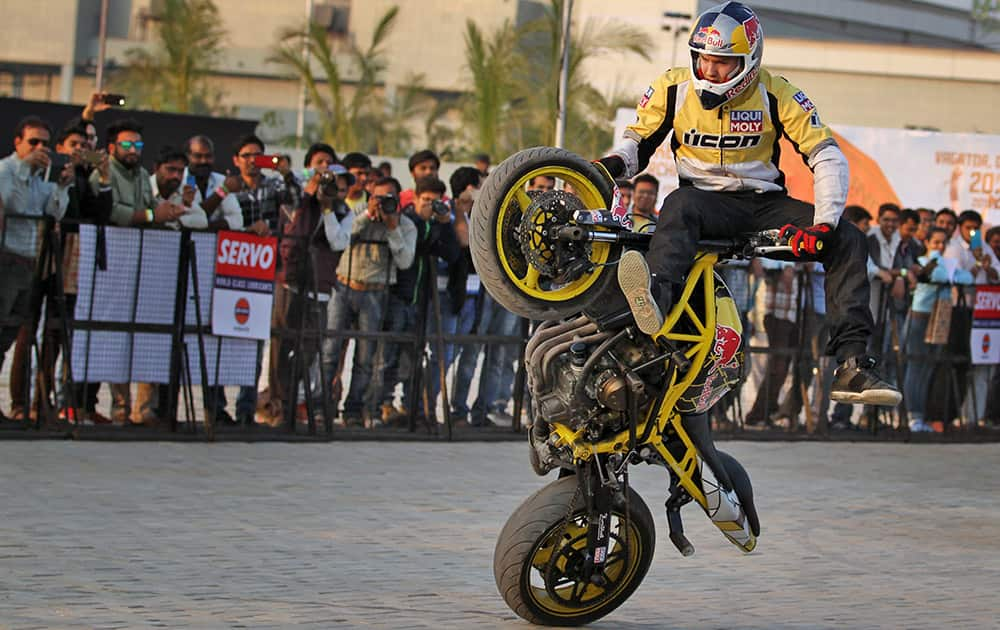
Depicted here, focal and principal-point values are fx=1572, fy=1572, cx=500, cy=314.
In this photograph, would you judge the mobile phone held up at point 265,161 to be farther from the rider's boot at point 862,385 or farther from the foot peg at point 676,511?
the rider's boot at point 862,385

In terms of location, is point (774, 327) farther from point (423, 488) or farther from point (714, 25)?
point (714, 25)

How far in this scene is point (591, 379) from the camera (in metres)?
6.37

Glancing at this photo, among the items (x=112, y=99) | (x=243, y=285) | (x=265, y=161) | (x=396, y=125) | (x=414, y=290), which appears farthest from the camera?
(x=396, y=125)

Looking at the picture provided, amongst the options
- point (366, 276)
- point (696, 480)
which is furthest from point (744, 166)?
point (366, 276)

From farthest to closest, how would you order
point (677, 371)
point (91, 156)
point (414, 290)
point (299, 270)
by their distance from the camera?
point (414, 290) < point (299, 270) < point (91, 156) < point (677, 371)

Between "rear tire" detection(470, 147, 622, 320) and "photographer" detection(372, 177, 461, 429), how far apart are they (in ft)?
21.2

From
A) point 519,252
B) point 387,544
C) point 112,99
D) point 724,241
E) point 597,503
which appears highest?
point 112,99

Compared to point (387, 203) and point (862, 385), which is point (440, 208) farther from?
point (862, 385)

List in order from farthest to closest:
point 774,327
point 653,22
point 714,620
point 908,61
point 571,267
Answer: point 653,22, point 908,61, point 774,327, point 714,620, point 571,267

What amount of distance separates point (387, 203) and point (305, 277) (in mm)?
886

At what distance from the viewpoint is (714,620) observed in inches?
266

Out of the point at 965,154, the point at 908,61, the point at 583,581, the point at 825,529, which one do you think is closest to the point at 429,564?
the point at 583,581

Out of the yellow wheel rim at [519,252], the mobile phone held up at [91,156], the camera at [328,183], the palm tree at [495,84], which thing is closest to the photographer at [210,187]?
the camera at [328,183]

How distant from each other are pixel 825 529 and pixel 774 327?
5047 mm
